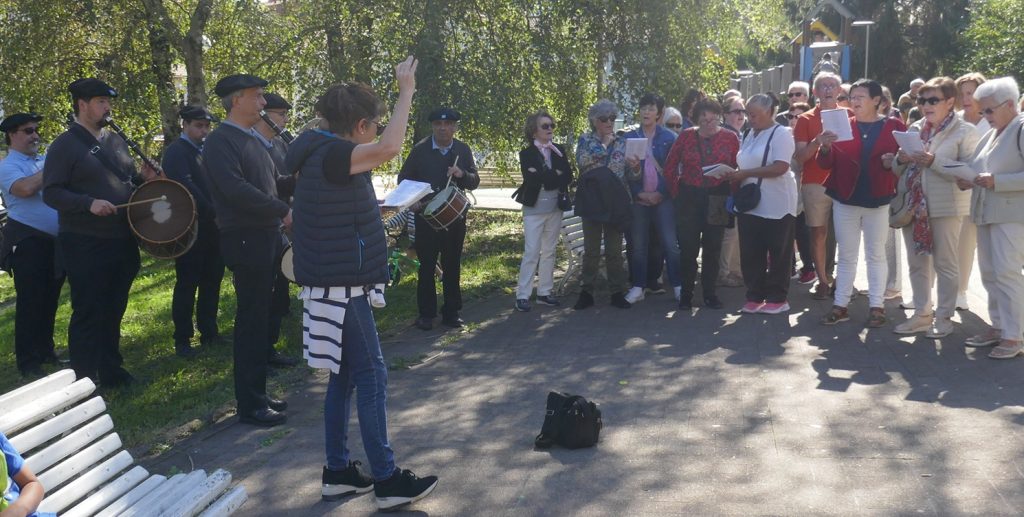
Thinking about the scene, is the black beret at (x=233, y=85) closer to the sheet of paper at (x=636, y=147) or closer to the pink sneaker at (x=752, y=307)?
the sheet of paper at (x=636, y=147)

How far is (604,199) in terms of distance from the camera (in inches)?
395

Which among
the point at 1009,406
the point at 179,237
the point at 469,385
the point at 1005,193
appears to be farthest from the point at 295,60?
the point at 1009,406

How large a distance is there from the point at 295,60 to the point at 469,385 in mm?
7197

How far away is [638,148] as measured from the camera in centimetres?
978

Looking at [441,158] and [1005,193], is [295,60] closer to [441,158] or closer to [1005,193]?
[441,158]

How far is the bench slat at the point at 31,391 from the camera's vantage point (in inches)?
152

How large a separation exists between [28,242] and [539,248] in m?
4.43

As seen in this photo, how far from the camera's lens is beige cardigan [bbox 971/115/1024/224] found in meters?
7.42

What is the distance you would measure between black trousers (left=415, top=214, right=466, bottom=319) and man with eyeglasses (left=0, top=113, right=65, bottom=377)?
9.72 feet

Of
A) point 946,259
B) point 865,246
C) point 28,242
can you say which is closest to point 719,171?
point 865,246

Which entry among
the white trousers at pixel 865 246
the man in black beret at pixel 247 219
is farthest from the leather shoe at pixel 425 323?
the white trousers at pixel 865 246

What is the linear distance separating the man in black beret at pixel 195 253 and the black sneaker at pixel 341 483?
3.60 meters

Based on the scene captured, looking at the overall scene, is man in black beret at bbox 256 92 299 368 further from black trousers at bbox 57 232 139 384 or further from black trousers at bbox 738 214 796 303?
black trousers at bbox 738 214 796 303

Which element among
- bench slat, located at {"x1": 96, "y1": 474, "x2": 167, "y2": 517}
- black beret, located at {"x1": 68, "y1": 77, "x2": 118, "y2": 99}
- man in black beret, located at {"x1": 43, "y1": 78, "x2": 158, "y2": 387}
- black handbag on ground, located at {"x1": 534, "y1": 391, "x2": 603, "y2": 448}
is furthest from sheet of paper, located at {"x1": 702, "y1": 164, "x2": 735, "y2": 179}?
bench slat, located at {"x1": 96, "y1": 474, "x2": 167, "y2": 517}
